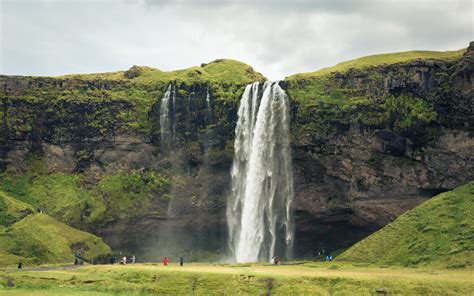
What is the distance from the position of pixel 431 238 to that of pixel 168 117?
1842 inches

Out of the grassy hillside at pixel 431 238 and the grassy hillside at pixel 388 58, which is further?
the grassy hillside at pixel 388 58

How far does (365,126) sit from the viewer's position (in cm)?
7712

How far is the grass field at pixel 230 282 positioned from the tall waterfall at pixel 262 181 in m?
28.6

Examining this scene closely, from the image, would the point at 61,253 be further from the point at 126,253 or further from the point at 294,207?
the point at 294,207

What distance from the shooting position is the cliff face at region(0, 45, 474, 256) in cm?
7419

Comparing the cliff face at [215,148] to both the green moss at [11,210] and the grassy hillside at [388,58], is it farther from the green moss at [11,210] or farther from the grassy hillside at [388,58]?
the green moss at [11,210]

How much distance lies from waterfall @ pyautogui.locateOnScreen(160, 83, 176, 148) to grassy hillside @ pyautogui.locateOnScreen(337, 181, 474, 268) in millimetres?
36618

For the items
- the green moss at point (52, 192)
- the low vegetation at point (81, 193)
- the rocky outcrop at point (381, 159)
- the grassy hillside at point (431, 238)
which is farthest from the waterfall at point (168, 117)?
the grassy hillside at point (431, 238)

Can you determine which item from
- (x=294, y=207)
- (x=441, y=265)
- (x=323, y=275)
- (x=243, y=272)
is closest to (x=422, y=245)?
(x=441, y=265)

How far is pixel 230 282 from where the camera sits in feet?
155

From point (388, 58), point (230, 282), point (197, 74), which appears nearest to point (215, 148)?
point (197, 74)

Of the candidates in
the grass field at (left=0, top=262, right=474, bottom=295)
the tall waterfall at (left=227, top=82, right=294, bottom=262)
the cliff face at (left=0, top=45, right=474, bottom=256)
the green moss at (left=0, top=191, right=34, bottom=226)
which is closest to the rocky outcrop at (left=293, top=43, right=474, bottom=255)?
the cliff face at (left=0, top=45, right=474, bottom=256)

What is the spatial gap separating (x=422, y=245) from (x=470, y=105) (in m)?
22.8

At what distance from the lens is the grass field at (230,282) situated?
142ft
